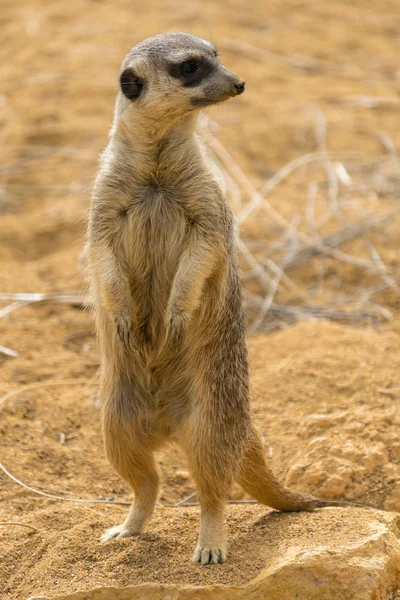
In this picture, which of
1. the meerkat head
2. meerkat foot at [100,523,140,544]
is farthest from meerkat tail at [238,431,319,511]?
the meerkat head

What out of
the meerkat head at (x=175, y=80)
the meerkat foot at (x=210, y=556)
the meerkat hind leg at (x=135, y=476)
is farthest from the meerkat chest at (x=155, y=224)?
the meerkat foot at (x=210, y=556)

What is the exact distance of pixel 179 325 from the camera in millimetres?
3092

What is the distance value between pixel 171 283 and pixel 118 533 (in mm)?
921

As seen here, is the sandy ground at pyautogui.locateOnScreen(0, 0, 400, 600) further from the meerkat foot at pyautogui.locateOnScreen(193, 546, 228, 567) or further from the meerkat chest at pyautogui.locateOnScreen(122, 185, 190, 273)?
the meerkat chest at pyautogui.locateOnScreen(122, 185, 190, 273)

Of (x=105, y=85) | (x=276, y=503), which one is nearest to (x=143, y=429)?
(x=276, y=503)

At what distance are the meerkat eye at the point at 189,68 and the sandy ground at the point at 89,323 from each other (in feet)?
5.27

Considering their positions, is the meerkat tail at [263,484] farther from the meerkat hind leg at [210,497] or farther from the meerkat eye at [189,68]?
the meerkat eye at [189,68]

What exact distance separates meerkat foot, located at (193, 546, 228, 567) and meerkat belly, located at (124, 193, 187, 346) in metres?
0.73

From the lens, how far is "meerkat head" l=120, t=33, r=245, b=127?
3098 mm

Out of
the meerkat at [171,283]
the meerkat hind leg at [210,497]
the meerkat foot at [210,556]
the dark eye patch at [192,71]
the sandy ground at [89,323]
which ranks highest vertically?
the dark eye patch at [192,71]

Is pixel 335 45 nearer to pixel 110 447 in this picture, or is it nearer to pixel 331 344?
pixel 331 344

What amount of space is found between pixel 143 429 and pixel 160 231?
0.69 m

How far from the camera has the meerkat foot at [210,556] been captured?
119 inches

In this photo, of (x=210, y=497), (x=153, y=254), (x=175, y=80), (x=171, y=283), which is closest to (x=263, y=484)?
(x=210, y=497)
